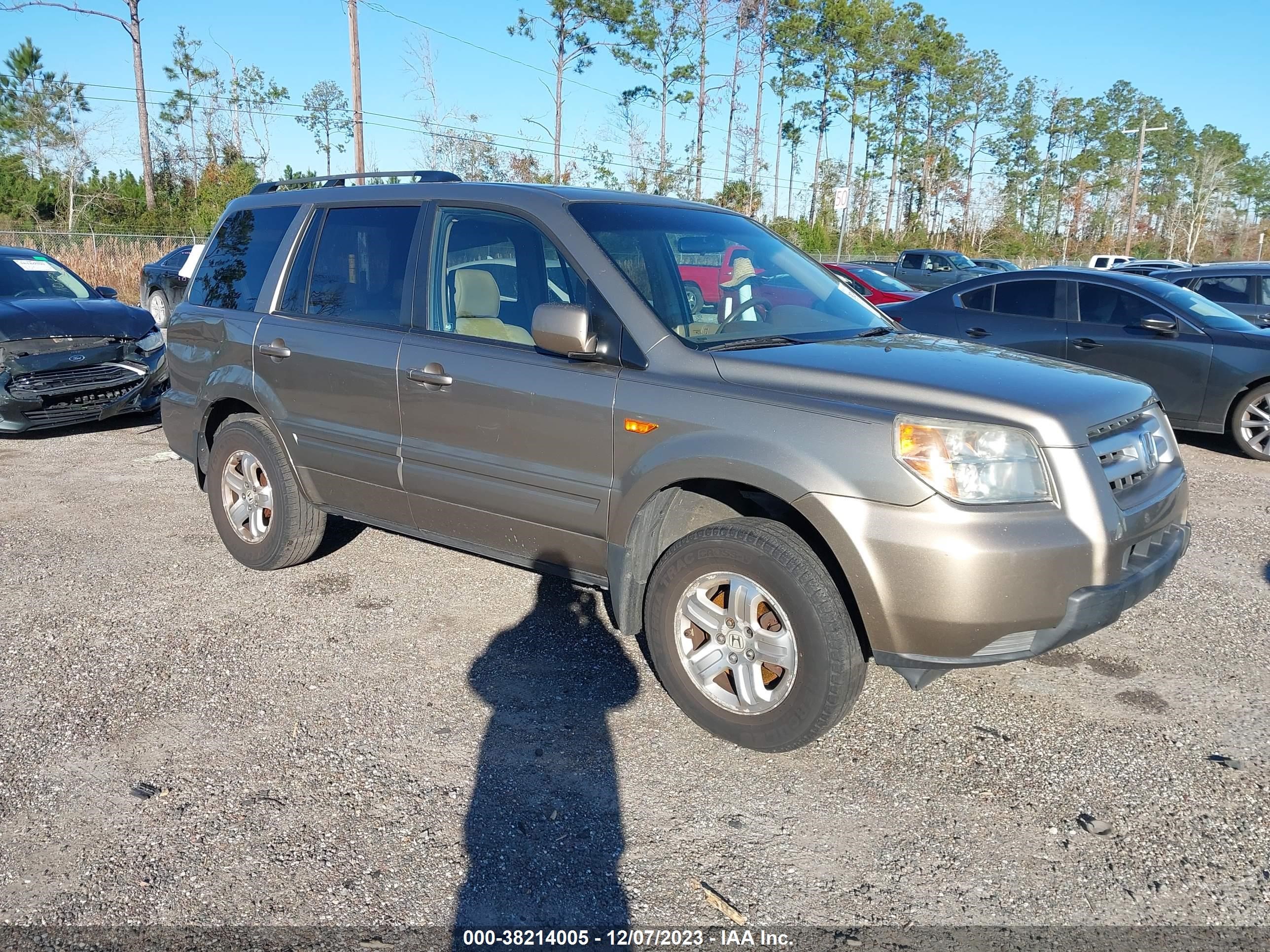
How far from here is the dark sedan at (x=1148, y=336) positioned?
8.34 metres

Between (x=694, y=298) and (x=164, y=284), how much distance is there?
15829 millimetres

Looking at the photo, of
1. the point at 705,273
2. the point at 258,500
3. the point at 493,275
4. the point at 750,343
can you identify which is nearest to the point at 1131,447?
the point at 750,343

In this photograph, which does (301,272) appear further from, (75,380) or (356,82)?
(356,82)

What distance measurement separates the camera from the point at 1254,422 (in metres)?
8.38

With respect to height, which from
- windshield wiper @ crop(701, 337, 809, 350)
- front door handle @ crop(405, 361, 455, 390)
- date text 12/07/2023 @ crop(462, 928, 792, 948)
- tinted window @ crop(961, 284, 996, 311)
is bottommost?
date text 12/07/2023 @ crop(462, 928, 792, 948)

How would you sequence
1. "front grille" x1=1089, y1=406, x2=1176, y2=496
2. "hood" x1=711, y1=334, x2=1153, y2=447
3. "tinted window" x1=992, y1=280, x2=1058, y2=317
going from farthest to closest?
1. "tinted window" x1=992, y1=280, x2=1058, y2=317
2. "front grille" x1=1089, y1=406, x2=1176, y2=496
3. "hood" x1=711, y1=334, x2=1153, y2=447

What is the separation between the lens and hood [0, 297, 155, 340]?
836cm

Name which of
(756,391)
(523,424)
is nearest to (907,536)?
(756,391)

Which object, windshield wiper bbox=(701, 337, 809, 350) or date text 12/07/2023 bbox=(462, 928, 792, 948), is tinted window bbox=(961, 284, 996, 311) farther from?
date text 12/07/2023 bbox=(462, 928, 792, 948)

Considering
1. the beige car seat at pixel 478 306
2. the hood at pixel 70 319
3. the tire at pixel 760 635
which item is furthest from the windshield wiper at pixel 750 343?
the hood at pixel 70 319

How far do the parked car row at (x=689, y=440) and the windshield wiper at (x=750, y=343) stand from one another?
0.02m

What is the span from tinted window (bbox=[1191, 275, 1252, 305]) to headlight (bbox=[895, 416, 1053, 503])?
9.31 m

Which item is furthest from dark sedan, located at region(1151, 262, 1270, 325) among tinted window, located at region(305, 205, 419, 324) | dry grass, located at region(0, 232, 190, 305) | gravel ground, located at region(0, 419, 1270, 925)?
dry grass, located at region(0, 232, 190, 305)

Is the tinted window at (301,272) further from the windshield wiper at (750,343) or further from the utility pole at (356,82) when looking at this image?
the utility pole at (356,82)
